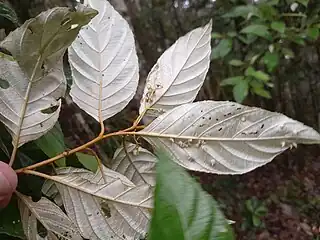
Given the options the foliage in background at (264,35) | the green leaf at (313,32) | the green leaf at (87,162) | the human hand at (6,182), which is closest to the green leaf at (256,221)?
the foliage in background at (264,35)

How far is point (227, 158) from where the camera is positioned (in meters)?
0.35

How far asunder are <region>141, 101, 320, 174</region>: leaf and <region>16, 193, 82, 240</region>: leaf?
0.08m

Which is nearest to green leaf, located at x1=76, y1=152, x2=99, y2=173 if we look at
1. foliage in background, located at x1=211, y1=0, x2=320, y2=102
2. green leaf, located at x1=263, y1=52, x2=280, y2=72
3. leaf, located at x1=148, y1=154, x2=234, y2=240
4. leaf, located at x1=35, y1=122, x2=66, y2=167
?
leaf, located at x1=35, y1=122, x2=66, y2=167

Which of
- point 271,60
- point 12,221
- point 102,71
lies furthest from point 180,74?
point 271,60

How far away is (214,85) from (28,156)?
7.08 ft

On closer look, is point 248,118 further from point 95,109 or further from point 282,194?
point 282,194

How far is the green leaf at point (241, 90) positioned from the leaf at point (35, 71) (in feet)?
3.76

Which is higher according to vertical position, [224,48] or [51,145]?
[51,145]

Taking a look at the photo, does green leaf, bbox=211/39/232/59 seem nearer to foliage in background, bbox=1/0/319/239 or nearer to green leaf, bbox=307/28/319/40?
green leaf, bbox=307/28/319/40

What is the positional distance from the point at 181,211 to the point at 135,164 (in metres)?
0.21

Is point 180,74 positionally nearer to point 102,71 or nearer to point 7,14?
point 102,71

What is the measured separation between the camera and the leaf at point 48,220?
35 cm

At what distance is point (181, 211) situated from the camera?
7.4 inches

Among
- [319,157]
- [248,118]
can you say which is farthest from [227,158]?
[319,157]
